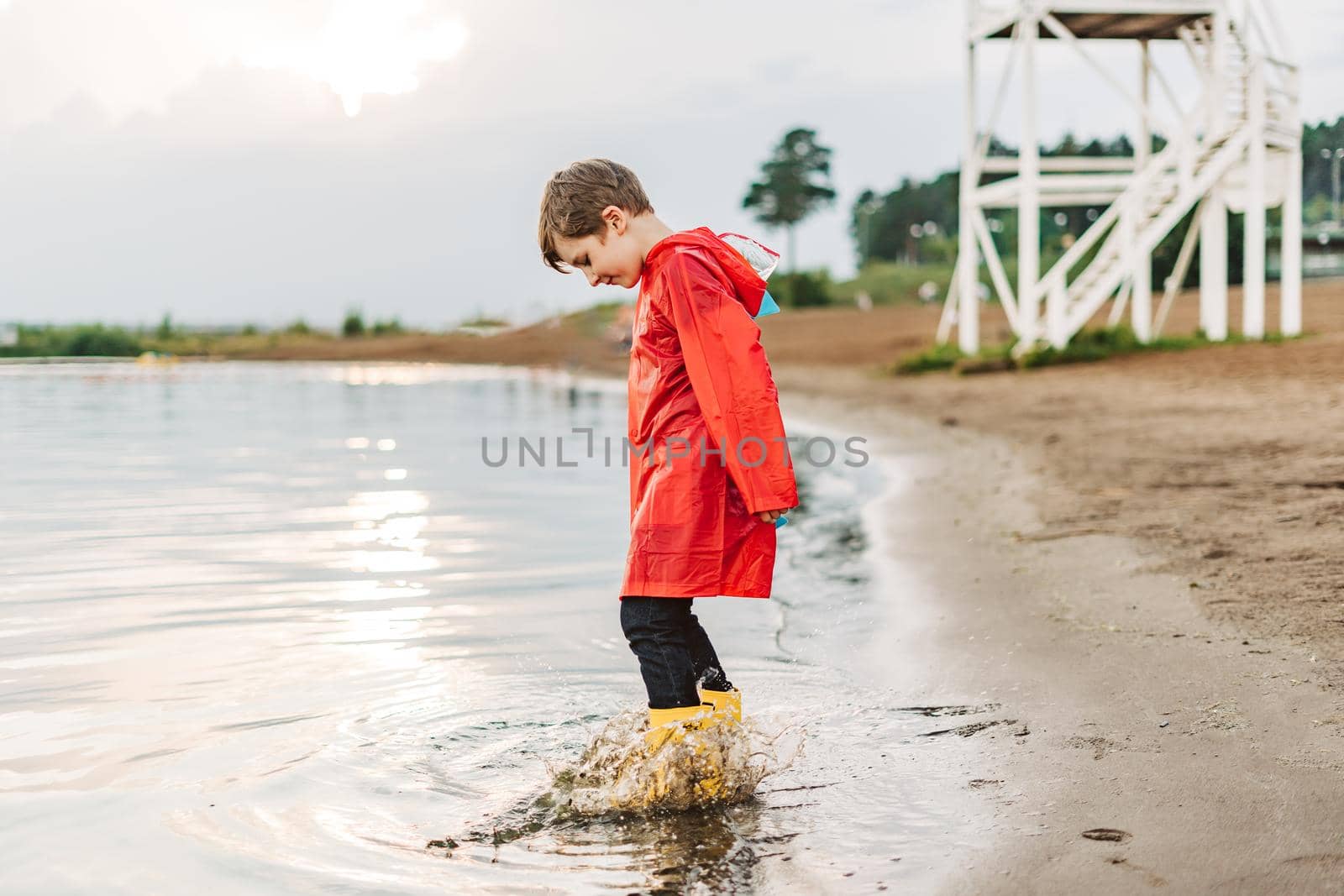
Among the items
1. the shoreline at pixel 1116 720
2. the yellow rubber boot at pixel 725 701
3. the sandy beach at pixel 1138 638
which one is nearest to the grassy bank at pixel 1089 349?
the sandy beach at pixel 1138 638

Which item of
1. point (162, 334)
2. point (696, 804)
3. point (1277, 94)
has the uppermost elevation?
point (1277, 94)

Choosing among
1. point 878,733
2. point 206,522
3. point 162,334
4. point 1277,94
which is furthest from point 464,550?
point 162,334

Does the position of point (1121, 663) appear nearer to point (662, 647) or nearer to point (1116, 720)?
point (1116, 720)

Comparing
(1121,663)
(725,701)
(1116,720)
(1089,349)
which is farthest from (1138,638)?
(1089,349)

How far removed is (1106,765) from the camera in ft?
9.42

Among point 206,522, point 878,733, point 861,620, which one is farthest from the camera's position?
point 206,522

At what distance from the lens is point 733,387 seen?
280 cm

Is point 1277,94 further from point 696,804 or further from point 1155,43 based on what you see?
point 696,804

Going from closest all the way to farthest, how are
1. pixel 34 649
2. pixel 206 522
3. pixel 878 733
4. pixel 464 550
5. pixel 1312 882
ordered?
pixel 1312 882 → pixel 878 733 → pixel 34 649 → pixel 464 550 → pixel 206 522

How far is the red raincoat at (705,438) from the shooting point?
2787 mm

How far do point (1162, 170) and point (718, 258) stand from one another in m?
18.0

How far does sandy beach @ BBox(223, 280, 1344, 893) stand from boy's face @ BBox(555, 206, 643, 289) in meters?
1.44

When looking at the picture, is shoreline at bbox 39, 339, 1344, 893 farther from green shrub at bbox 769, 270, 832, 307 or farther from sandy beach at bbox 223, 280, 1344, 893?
green shrub at bbox 769, 270, 832, 307

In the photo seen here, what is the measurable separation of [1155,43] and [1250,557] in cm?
1759
